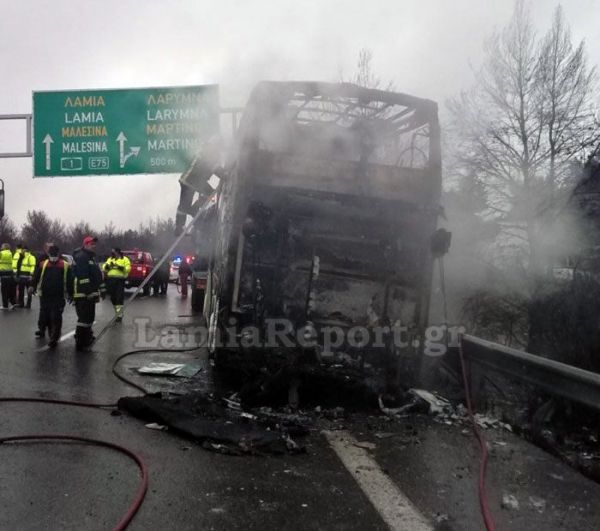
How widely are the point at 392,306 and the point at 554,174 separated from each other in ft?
38.6

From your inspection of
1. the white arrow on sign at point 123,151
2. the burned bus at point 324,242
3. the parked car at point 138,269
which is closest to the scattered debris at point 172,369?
the burned bus at point 324,242

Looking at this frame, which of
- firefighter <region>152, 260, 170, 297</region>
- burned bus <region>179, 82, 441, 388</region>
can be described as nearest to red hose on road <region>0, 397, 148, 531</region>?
burned bus <region>179, 82, 441, 388</region>

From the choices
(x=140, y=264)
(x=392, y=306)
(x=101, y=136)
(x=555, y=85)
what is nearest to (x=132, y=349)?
(x=392, y=306)

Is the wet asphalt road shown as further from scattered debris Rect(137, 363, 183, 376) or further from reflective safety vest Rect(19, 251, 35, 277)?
reflective safety vest Rect(19, 251, 35, 277)

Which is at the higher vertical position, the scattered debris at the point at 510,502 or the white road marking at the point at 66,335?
the scattered debris at the point at 510,502

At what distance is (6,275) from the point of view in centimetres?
1371

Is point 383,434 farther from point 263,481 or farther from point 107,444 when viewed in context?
point 107,444

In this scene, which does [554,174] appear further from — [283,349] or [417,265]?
[283,349]

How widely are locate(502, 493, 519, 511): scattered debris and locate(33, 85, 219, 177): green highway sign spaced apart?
9.46 m

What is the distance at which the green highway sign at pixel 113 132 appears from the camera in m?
11.7

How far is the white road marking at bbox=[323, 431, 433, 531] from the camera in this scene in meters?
3.05

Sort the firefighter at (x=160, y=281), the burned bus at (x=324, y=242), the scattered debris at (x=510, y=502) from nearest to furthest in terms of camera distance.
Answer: the scattered debris at (x=510, y=502)
the burned bus at (x=324, y=242)
the firefighter at (x=160, y=281)

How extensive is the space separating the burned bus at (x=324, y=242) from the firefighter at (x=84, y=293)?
3140 millimetres

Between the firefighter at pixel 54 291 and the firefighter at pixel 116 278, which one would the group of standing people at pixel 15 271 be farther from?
the firefighter at pixel 54 291
